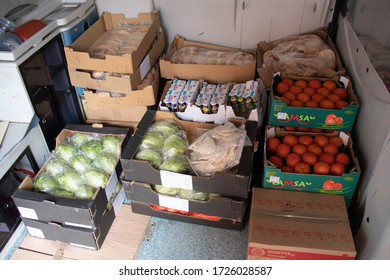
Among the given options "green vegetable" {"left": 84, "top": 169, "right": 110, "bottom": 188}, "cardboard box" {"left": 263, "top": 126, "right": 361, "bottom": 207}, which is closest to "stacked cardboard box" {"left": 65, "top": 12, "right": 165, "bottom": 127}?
"green vegetable" {"left": 84, "top": 169, "right": 110, "bottom": 188}

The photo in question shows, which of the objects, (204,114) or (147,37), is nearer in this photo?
(204,114)

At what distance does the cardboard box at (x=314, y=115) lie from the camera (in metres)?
1.69

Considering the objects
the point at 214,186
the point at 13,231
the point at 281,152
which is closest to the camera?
the point at 214,186

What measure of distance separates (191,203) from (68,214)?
0.54 metres

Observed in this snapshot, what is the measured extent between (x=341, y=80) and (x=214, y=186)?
0.92 metres

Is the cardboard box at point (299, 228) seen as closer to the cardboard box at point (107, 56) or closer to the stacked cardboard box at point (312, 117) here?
the stacked cardboard box at point (312, 117)

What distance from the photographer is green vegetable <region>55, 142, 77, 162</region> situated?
1.82 meters

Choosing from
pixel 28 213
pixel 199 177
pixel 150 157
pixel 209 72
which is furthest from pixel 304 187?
pixel 28 213

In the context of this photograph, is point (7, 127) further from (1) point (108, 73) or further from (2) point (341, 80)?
(2) point (341, 80)

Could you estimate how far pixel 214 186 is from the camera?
1.54 m

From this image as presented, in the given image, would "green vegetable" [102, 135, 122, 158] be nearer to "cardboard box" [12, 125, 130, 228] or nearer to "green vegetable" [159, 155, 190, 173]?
"cardboard box" [12, 125, 130, 228]

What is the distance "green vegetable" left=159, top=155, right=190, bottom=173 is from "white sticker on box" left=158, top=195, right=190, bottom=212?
5.5 inches
